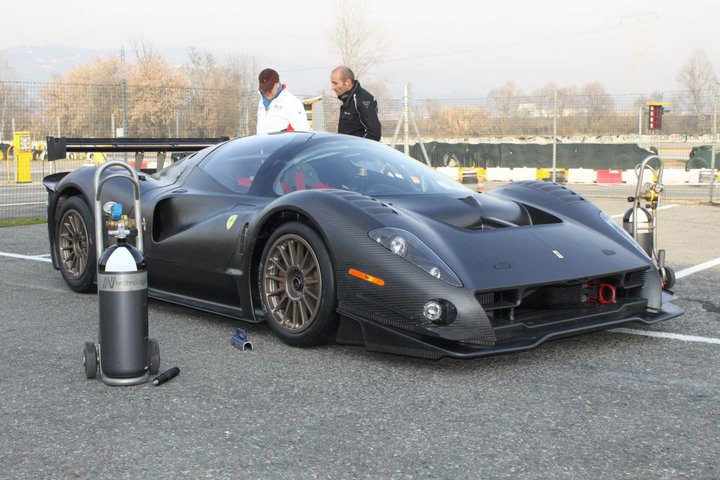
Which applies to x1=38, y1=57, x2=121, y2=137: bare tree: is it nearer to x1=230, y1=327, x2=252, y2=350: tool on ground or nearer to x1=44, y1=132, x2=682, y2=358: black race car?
x1=44, y1=132, x2=682, y2=358: black race car

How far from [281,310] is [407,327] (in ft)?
3.06

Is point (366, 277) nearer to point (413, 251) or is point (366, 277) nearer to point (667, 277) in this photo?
point (413, 251)

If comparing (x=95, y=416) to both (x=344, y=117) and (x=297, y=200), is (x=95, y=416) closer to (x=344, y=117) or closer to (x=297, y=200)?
Result: (x=297, y=200)

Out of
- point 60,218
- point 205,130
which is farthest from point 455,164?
point 60,218

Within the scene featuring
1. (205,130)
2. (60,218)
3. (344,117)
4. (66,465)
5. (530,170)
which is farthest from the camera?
(530,170)

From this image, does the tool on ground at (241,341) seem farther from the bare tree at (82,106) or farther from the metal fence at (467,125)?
the bare tree at (82,106)

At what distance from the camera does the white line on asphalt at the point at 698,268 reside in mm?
7641

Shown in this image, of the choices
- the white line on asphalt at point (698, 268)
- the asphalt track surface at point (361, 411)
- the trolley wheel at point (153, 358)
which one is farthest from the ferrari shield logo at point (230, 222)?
the white line on asphalt at point (698, 268)

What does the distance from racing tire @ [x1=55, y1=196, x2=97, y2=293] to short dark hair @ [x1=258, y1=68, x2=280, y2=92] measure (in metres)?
2.26

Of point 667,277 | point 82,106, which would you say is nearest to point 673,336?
point 667,277

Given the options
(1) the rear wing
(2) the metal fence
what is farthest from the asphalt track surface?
(2) the metal fence

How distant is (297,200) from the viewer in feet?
16.4

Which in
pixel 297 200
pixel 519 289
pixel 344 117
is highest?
pixel 344 117

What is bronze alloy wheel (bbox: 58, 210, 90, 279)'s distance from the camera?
262 inches
